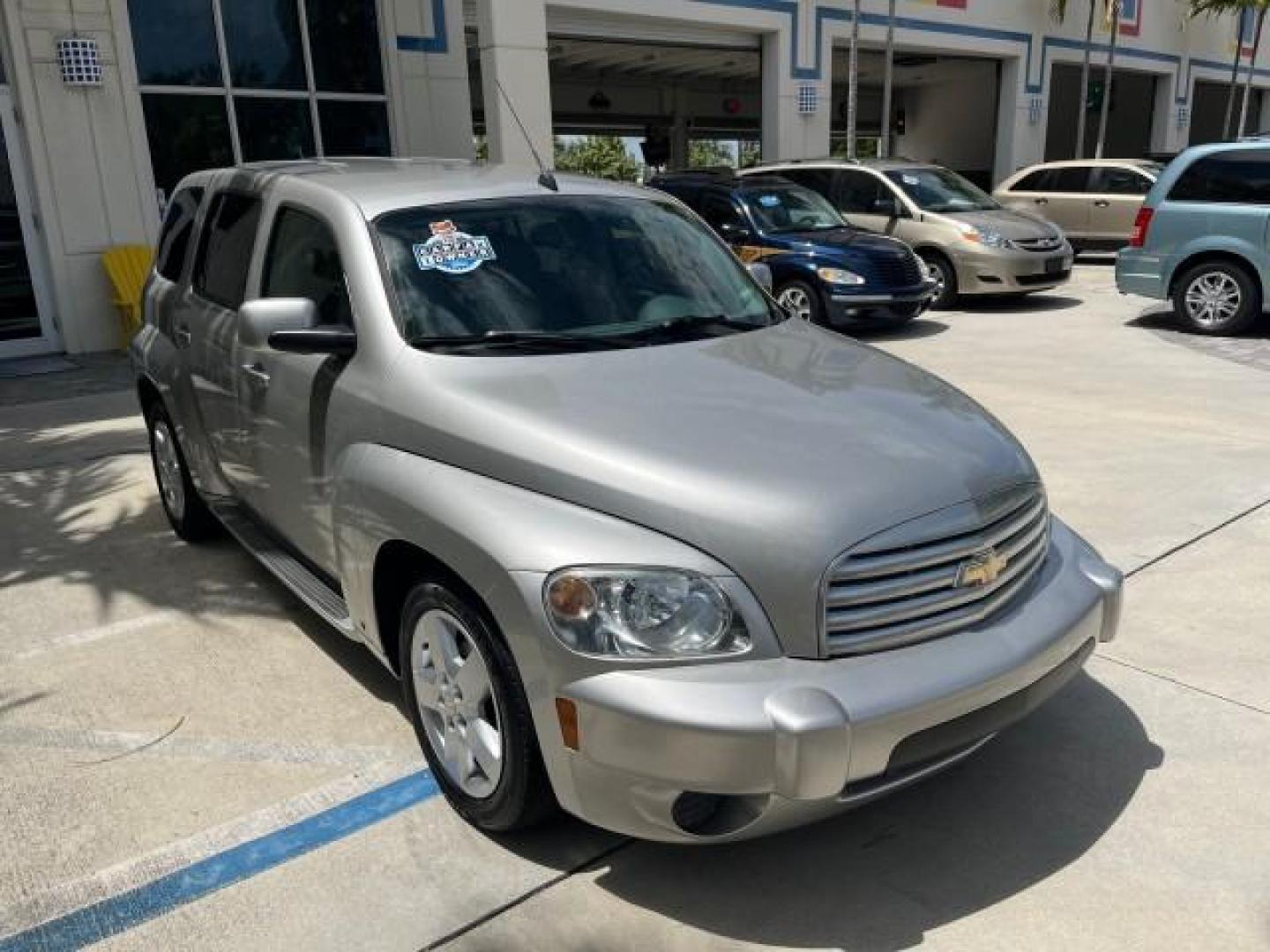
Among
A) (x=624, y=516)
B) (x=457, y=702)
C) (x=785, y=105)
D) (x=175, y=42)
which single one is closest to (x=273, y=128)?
(x=175, y=42)

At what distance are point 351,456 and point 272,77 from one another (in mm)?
10234

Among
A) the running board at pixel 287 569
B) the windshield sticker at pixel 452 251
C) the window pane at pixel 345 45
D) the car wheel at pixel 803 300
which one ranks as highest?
the window pane at pixel 345 45

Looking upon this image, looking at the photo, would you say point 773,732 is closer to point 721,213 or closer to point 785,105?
point 721,213

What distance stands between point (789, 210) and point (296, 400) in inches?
348

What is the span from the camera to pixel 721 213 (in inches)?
456

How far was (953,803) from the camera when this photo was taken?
3.04 meters

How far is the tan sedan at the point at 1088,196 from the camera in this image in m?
16.5

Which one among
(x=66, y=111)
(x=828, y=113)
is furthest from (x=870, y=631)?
(x=828, y=113)

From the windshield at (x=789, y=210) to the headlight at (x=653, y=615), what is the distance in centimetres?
924

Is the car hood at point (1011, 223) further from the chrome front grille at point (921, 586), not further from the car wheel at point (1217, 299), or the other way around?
the chrome front grille at point (921, 586)

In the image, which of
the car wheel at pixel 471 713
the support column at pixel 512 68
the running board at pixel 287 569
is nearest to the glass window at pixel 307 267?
the running board at pixel 287 569

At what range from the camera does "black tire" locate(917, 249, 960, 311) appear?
1270 centimetres

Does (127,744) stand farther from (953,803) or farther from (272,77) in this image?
(272,77)

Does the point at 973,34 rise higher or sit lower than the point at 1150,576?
higher
